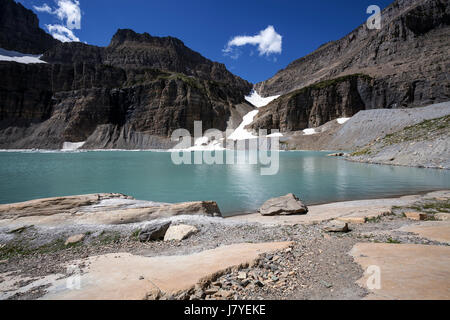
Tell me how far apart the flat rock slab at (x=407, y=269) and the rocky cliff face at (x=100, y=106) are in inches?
3987

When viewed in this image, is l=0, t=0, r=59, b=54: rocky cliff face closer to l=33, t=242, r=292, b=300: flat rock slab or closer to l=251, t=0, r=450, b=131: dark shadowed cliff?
l=251, t=0, r=450, b=131: dark shadowed cliff

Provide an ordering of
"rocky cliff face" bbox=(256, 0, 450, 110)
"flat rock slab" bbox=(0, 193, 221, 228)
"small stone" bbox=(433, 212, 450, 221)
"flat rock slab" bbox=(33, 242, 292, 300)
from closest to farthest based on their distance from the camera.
→ "flat rock slab" bbox=(33, 242, 292, 300)
"small stone" bbox=(433, 212, 450, 221)
"flat rock slab" bbox=(0, 193, 221, 228)
"rocky cliff face" bbox=(256, 0, 450, 110)

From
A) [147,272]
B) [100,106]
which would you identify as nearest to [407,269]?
[147,272]

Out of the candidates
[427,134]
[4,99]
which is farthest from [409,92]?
[4,99]

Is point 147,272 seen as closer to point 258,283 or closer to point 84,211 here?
point 258,283

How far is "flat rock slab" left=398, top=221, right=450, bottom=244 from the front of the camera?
5.04 metres

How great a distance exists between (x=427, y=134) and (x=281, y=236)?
34041 millimetres

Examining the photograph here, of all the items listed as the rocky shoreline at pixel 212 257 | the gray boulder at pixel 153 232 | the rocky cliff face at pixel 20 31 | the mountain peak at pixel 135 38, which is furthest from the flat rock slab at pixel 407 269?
the rocky cliff face at pixel 20 31

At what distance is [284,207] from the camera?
992 centimetres

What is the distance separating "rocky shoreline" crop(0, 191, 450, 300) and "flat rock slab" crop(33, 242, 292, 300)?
0.02 metres

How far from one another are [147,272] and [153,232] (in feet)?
Answer: 8.98

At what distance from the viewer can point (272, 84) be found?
200m

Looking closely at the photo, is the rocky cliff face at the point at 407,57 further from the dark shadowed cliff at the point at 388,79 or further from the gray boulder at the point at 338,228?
the gray boulder at the point at 338,228

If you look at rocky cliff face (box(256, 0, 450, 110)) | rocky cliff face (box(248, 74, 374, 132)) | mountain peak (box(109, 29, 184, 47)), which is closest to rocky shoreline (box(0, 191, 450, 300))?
rocky cliff face (box(248, 74, 374, 132))
